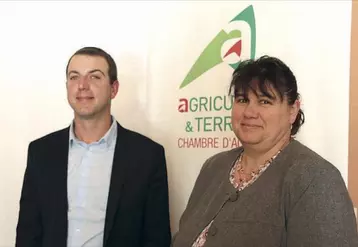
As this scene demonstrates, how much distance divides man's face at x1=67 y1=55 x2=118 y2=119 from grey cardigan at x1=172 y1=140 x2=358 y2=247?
658mm

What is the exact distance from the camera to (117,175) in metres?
2.10

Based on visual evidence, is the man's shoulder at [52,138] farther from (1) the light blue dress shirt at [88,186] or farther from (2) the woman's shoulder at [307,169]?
(2) the woman's shoulder at [307,169]

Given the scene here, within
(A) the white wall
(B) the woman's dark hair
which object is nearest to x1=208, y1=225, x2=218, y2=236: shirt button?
(B) the woman's dark hair

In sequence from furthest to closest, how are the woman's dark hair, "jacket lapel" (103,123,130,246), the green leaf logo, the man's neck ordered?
the green leaf logo, the man's neck, "jacket lapel" (103,123,130,246), the woman's dark hair

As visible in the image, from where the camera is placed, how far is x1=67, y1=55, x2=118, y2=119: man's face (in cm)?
210

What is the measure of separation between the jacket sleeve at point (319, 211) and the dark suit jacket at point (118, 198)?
81 centimetres

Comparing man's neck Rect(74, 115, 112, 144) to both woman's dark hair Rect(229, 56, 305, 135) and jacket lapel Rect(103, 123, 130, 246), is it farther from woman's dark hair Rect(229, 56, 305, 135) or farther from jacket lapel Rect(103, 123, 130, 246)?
woman's dark hair Rect(229, 56, 305, 135)

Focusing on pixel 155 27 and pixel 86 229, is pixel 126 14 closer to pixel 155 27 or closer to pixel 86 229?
pixel 155 27

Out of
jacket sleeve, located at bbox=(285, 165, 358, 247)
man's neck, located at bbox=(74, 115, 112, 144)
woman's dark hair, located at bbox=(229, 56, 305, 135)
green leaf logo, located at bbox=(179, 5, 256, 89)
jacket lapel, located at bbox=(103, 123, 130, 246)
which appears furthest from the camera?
green leaf logo, located at bbox=(179, 5, 256, 89)

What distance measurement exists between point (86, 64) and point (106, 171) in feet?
1.47

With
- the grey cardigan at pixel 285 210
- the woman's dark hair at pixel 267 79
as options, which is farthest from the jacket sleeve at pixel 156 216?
the woman's dark hair at pixel 267 79

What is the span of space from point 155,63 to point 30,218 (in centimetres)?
95

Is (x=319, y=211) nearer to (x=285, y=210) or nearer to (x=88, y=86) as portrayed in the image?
(x=285, y=210)

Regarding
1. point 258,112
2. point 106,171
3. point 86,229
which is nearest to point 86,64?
point 106,171
